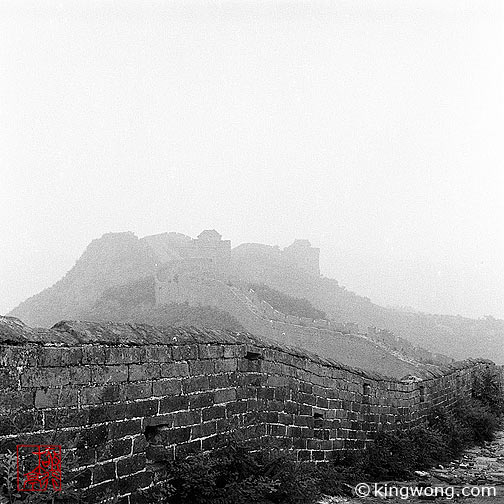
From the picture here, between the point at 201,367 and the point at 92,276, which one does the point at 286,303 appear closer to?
the point at 92,276

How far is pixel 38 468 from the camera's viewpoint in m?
3.78

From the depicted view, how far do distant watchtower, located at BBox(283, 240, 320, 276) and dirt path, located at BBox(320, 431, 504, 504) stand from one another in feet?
215

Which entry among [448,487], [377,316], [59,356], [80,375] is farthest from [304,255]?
[59,356]

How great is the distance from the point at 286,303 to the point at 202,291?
9384mm

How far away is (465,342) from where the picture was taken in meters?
51.9

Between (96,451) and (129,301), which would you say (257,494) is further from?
(129,301)

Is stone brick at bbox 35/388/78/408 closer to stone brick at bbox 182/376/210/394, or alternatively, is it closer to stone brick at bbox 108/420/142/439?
stone brick at bbox 108/420/142/439

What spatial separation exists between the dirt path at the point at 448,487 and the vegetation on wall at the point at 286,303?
39.0 meters

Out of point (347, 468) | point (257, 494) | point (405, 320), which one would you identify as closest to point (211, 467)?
point (257, 494)

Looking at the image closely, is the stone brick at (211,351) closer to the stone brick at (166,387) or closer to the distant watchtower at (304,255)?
the stone brick at (166,387)

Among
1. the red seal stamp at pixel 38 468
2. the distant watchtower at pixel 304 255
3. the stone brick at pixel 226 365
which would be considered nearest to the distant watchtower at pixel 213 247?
the distant watchtower at pixel 304 255

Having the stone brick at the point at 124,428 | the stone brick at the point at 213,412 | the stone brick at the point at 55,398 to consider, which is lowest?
the stone brick at the point at 213,412

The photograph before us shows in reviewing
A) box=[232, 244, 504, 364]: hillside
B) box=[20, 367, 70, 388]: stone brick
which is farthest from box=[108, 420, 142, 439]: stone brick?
box=[232, 244, 504, 364]: hillside

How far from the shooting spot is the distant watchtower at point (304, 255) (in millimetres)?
74875
